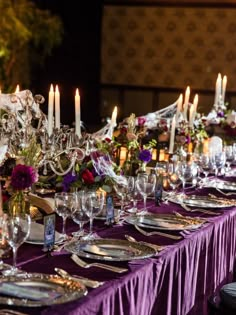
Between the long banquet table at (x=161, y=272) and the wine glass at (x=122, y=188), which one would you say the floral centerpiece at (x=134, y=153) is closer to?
the long banquet table at (x=161, y=272)

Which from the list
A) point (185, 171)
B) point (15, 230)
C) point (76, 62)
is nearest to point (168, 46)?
point (76, 62)

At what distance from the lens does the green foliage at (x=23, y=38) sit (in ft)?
25.3

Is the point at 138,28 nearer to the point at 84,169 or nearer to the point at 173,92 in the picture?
the point at 173,92

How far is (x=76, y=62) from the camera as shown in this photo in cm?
916

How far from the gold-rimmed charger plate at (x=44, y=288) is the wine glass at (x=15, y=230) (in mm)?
94

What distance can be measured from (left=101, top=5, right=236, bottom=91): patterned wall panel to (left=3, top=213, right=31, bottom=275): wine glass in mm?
7006

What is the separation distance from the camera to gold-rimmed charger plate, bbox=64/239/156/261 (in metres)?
2.27

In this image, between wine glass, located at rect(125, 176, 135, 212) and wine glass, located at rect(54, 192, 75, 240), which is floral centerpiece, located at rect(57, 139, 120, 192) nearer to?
wine glass, located at rect(125, 176, 135, 212)

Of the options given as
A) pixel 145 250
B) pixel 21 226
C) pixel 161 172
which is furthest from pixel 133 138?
pixel 21 226

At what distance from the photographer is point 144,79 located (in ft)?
30.6

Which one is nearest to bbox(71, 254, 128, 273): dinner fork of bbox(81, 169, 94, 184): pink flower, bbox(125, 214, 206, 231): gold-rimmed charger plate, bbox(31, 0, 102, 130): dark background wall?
bbox(125, 214, 206, 231): gold-rimmed charger plate

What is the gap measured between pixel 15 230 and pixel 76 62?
7269 millimetres

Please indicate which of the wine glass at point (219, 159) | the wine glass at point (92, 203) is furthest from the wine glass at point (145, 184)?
the wine glass at point (219, 159)

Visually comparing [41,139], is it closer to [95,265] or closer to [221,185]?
[95,265]
